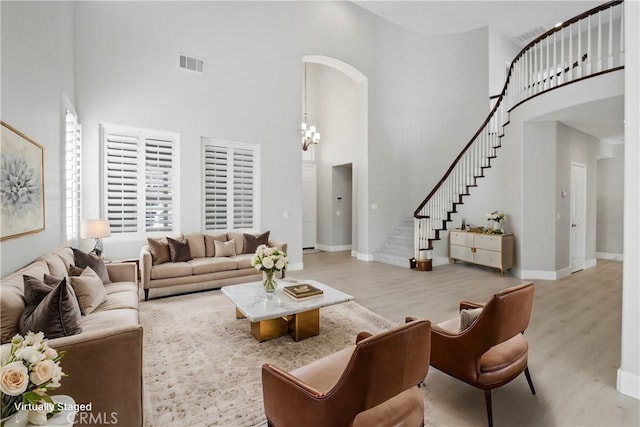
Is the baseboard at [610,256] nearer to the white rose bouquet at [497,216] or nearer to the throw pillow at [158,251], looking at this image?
the white rose bouquet at [497,216]

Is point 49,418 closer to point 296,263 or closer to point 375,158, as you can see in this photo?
point 296,263

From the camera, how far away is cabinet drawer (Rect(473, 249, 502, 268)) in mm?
5846

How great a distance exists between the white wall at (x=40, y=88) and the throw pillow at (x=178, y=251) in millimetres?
1319

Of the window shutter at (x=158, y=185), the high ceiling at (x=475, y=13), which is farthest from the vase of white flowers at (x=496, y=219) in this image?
the window shutter at (x=158, y=185)

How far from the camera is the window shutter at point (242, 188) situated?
235 inches

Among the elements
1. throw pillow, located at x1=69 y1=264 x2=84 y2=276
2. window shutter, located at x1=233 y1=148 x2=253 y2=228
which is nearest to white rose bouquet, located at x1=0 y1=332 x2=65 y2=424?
throw pillow, located at x1=69 y1=264 x2=84 y2=276

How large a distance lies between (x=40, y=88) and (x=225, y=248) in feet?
10.1

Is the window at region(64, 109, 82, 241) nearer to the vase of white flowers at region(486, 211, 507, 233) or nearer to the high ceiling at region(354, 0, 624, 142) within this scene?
the high ceiling at region(354, 0, 624, 142)

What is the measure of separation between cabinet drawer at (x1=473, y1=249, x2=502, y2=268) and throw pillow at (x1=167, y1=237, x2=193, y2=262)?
18.1ft

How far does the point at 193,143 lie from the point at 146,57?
1.52 m

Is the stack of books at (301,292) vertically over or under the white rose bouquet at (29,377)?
under

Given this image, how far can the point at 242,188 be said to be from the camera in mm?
6027

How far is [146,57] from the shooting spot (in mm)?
5055

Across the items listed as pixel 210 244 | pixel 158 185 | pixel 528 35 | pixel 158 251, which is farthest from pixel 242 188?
pixel 528 35
